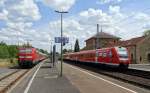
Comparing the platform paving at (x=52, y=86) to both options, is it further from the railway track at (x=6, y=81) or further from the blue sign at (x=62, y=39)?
the blue sign at (x=62, y=39)

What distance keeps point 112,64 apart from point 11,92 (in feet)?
79.9

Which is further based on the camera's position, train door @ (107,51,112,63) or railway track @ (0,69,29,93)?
train door @ (107,51,112,63)

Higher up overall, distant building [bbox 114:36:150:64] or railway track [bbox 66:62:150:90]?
distant building [bbox 114:36:150:64]

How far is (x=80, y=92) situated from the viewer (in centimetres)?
1961

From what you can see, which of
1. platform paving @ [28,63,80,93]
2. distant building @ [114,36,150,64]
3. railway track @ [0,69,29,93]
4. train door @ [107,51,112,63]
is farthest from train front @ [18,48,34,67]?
distant building @ [114,36,150,64]

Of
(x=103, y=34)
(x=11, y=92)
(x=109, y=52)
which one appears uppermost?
(x=103, y=34)

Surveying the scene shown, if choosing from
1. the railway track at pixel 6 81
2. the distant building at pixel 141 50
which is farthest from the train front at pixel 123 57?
the distant building at pixel 141 50

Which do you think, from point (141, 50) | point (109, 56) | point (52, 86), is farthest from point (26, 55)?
point (141, 50)

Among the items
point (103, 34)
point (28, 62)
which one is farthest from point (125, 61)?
point (103, 34)

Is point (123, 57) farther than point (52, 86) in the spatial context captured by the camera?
Yes

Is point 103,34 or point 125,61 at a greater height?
point 103,34

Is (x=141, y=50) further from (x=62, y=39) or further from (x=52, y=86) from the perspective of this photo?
(x=52, y=86)

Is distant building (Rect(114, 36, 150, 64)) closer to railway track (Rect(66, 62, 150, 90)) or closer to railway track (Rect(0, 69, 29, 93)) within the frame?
railway track (Rect(66, 62, 150, 90))

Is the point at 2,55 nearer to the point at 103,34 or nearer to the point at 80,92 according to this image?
the point at 103,34
